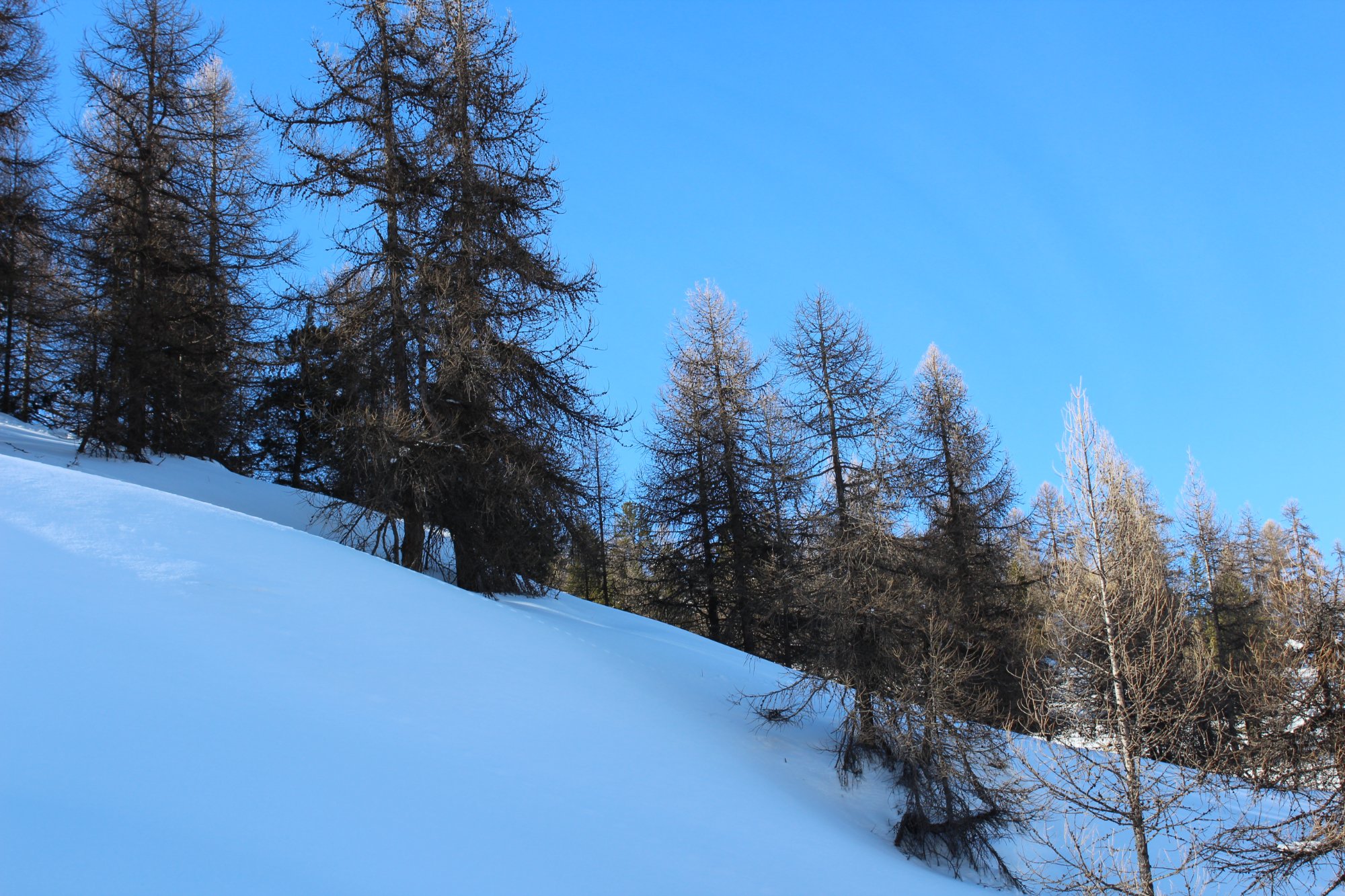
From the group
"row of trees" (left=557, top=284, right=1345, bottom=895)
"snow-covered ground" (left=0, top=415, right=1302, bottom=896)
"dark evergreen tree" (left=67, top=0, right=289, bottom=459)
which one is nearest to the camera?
"snow-covered ground" (left=0, top=415, right=1302, bottom=896)

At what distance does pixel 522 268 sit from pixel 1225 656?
108 ft

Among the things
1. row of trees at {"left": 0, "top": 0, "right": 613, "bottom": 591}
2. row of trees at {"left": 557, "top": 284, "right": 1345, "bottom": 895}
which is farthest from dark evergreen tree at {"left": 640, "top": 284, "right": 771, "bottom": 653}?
row of trees at {"left": 0, "top": 0, "right": 613, "bottom": 591}

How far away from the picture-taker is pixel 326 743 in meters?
6.42

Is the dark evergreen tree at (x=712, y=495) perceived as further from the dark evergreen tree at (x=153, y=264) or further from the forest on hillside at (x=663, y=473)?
the dark evergreen tree at (x=153, y=264)

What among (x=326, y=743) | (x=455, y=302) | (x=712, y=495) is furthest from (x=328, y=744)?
(x=712, y=495)

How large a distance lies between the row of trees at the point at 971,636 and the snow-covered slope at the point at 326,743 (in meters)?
1.90

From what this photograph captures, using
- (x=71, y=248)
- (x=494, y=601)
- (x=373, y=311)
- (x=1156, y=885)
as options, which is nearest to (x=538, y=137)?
(x=373, y=311)

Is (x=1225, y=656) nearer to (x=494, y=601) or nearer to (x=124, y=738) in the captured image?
(x=494, y=601)

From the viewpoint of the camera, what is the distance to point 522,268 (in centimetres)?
1544

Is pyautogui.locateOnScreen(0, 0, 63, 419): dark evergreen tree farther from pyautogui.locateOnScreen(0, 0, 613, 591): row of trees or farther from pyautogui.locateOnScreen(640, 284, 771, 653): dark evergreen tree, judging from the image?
pyautogui.locateOnScreen(640, 284, 771, 653): dark evergreen tree

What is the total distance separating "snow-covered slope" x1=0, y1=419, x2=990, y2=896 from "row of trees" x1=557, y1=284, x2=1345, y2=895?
190cm

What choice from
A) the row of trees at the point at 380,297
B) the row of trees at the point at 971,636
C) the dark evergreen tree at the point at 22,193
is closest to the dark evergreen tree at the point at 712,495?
the row of trees at the point at 971,636

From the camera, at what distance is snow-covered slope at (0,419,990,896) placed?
4.79m

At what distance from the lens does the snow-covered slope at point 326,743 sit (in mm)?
4785
